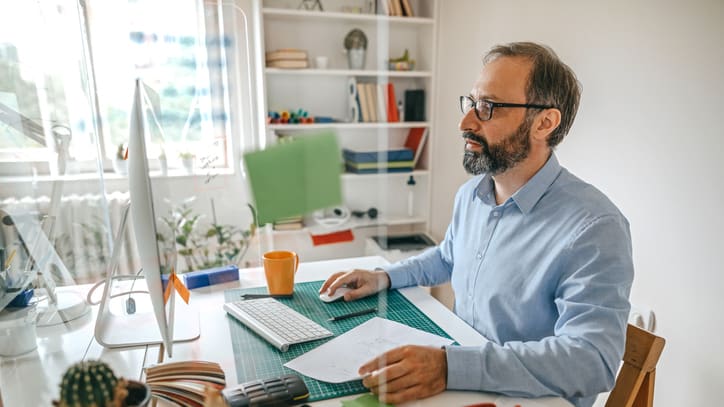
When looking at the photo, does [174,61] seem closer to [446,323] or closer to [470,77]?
[446,323]

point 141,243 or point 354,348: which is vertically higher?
point 141,243

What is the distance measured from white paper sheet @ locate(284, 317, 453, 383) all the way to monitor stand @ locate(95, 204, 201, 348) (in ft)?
0.88

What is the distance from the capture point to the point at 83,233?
878 mm

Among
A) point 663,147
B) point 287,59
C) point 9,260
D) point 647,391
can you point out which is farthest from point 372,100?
point 663,147

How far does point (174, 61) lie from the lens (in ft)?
1.84

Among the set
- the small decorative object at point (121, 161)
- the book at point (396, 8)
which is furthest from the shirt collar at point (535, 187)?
the small decorative object at point (121, 161)

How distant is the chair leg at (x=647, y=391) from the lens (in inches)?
36.5

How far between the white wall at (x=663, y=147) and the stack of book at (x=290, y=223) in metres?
0.58

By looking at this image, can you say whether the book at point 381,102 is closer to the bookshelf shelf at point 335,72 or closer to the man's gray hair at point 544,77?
the bookshelf shelf at point 335,72

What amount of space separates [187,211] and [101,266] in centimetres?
41

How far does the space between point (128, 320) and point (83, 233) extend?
206 millimetres

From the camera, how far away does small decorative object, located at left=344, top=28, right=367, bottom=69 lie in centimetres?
52

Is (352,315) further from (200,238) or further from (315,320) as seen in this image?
(200,238)

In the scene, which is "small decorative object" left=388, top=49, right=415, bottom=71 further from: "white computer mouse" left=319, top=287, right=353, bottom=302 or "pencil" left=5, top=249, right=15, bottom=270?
"pencil" left=5, top=249, right=15, bottom=270
